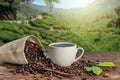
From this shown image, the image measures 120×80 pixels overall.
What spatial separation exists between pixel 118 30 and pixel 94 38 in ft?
0.96

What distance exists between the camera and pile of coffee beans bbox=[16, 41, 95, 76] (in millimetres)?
1198

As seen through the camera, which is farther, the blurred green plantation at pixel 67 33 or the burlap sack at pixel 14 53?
the blurred green plantation at pixel 67 33

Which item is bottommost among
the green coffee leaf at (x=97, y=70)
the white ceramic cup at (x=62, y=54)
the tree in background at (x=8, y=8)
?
the green coffee leaf at (x=97, y=70)

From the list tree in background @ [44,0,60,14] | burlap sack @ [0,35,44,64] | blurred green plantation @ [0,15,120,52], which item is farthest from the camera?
tree in background @ [44,0,60,14]

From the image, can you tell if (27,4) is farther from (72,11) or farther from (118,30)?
(118,30)

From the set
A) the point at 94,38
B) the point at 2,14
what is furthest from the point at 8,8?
the point at 94,38

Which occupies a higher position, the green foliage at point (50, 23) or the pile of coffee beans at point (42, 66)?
the green foliage at point (50, 23)

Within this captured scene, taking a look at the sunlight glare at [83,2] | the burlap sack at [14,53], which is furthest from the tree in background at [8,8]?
the burlap sack at [14,53]

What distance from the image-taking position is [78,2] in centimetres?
290

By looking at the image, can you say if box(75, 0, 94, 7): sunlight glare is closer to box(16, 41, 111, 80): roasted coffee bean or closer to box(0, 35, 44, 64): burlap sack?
box(16, 41, 111, 80): roasted coffee bean

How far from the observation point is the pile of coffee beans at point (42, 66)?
1.20 meters

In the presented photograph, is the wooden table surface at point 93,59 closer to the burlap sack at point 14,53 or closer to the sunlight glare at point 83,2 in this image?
the burlap sack at point 14,53

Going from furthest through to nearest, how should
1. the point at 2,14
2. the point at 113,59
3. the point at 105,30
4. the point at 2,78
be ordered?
the point at 105,30, the point at 2,14, the point at 113,59, the point at 2,78

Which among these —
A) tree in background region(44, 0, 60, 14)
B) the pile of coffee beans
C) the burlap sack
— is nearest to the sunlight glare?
tree in background region(44, 0, 60, 14)
